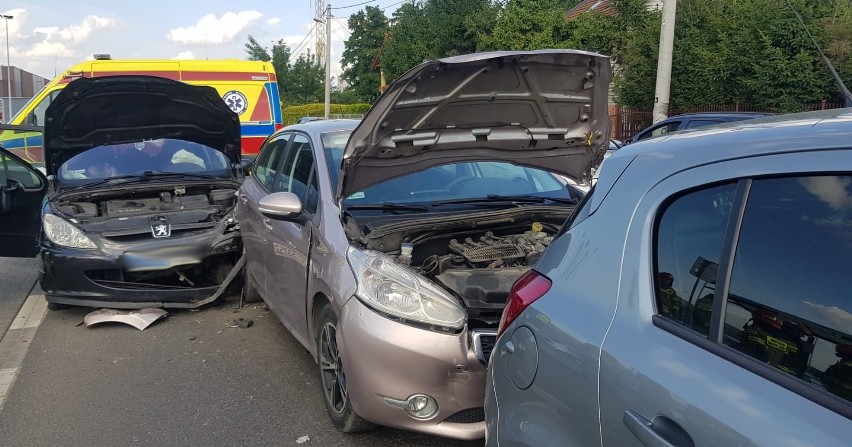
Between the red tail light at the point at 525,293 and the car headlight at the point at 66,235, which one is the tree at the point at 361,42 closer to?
the car headlight at the point at 66,235

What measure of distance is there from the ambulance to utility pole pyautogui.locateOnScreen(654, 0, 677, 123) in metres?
7.50

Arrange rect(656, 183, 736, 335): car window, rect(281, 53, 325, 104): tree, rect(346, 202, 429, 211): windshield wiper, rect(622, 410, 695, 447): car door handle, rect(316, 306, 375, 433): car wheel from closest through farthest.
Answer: rect(622, 410, 695, 447): car door handle
rect(656, 183, 736, 335): car window
rect(316, 306, 375, 433): car wheel
rect(346, 202, 429, 211): windshield wiper
rect(281, 53, 325, 104): tree

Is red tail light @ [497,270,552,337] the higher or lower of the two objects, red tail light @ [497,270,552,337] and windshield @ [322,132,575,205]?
the lower

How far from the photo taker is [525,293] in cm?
234

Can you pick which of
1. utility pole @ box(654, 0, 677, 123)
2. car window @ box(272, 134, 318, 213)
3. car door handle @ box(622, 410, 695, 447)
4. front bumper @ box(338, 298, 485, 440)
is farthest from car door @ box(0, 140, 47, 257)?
utility pole @ box(654, 0, 677, 123)

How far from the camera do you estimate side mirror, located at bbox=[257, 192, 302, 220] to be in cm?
432

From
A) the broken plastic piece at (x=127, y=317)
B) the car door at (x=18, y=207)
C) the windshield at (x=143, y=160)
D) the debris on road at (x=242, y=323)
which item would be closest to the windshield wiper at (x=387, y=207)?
the debris on road at (x=242, y=323)

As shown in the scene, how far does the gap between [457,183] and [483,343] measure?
1733mm

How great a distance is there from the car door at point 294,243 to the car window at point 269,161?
0.60 ft

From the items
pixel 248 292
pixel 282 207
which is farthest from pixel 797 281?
pixel 248 292

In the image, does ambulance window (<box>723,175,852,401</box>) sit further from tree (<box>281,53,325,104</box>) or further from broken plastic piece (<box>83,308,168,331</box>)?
tree (<box>281,53,325,104</box>)

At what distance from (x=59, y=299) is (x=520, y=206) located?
4.06 m

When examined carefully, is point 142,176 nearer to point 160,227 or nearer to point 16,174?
point 160,227

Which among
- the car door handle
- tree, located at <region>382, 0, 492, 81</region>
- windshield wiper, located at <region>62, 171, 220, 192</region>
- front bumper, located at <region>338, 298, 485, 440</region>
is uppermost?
tree, located at <region>382, 0, 492, 81</region>
